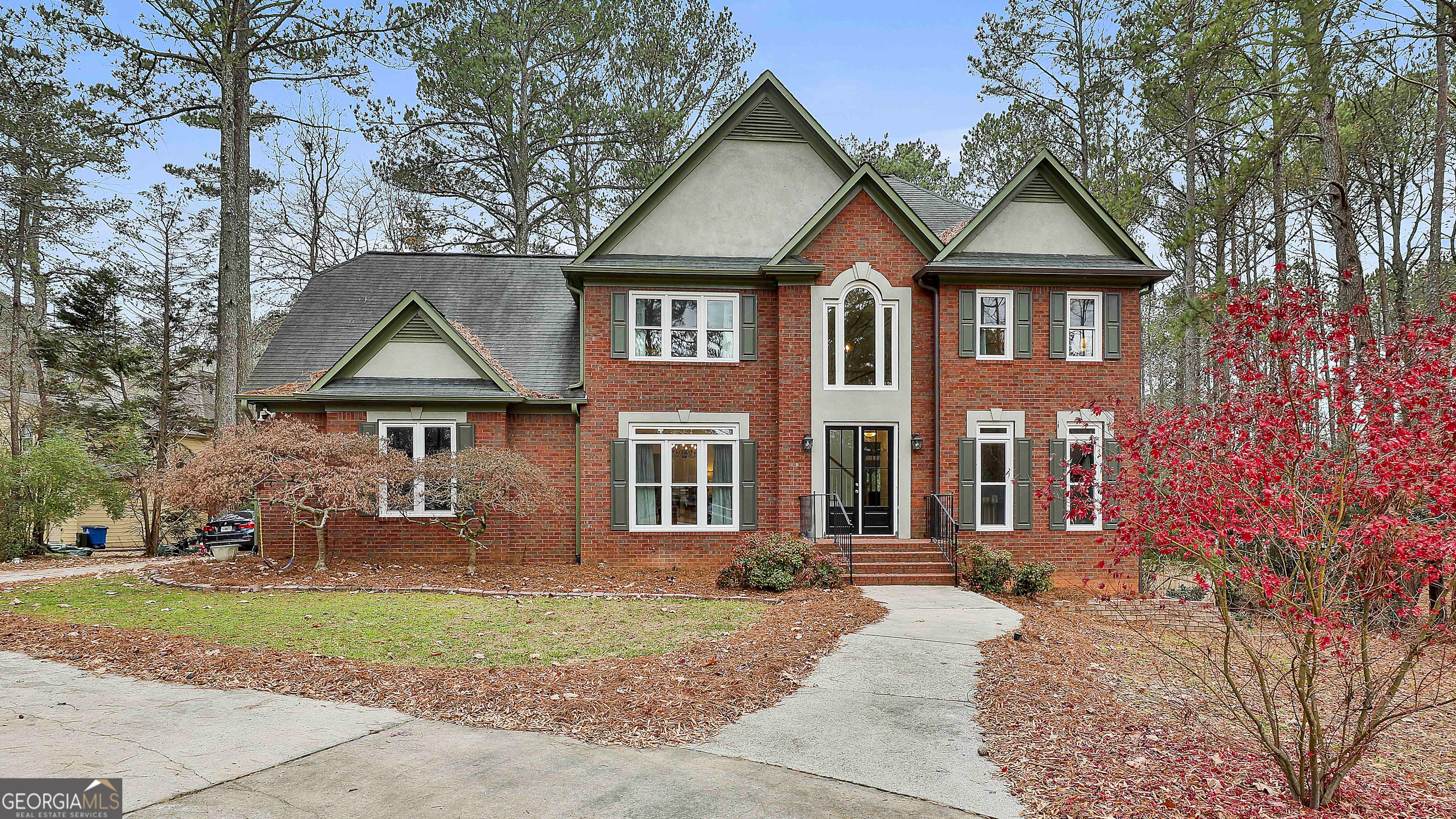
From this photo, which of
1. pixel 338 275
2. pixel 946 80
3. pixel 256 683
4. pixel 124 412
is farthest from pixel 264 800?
pixel 124 412

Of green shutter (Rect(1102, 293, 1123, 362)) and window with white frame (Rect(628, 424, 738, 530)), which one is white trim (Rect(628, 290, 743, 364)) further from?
green shutter (Rect(1102, 293, 1123, 362))

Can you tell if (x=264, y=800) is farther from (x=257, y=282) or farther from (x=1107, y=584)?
(x=257, y=282)

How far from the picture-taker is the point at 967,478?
43.5 feet

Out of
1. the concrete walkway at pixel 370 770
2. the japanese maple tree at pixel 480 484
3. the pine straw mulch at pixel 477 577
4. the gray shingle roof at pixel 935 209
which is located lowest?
the pine straw mulch at pixel 477 577

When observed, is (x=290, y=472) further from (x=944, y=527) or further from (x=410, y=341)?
(x=944, y=527)

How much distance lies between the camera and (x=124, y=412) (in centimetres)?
2333

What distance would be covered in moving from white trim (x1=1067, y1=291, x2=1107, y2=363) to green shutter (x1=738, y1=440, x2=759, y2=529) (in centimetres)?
559

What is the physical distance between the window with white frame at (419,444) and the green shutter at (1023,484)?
937 centimetres

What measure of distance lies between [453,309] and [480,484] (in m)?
4.85

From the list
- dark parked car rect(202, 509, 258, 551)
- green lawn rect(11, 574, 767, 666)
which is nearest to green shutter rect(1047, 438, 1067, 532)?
green lawn rect(11, 574, 767, 666)

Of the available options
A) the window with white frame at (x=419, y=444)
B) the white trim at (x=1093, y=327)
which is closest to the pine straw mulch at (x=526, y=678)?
the window with white frame at (x=419, y=444)

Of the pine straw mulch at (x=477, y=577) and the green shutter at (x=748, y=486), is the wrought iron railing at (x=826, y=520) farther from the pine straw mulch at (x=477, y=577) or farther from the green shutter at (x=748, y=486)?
the pine straw mulch at (x=477, y=577)

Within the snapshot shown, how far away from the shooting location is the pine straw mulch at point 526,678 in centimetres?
550

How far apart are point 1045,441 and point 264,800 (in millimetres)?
12109
